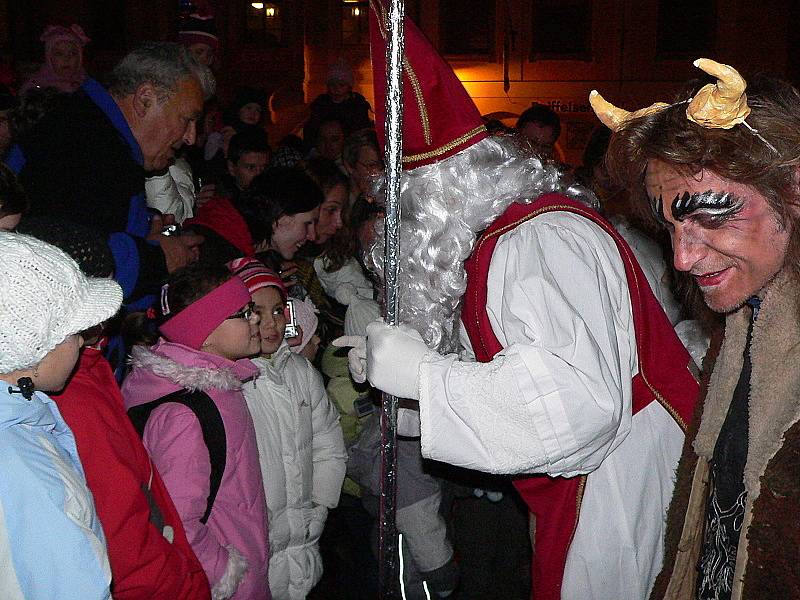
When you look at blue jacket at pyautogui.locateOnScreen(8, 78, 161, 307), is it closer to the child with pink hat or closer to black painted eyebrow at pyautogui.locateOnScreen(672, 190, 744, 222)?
the child with pink hat

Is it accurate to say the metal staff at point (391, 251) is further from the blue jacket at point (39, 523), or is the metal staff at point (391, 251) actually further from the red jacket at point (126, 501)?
the blue jacket at point (39, 523)

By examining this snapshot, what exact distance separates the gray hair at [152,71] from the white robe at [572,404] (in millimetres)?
→ 1838

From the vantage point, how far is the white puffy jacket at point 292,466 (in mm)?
3084

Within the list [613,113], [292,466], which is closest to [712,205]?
[613,113]

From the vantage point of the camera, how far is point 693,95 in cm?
182

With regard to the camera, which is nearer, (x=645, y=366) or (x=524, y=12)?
(x=645, y=366)

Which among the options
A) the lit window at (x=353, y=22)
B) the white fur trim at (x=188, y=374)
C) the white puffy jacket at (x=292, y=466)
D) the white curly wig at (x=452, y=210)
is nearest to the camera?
the white curly wig at (x=452, y=210)

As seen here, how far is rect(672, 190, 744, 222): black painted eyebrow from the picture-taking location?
1760 mm

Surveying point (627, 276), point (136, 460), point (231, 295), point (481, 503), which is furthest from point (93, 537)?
point (481, 503)

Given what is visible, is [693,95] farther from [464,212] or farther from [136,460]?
[136,460]

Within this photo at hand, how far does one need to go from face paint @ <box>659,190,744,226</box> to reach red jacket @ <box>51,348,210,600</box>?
60.7 inches

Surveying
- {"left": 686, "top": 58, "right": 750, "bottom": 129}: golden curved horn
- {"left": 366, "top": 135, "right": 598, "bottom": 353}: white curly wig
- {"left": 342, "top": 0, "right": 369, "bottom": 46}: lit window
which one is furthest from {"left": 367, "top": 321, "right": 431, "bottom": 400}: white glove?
{"left": 342, "top": 0, "right": 369, "bottom": 46}: lit window

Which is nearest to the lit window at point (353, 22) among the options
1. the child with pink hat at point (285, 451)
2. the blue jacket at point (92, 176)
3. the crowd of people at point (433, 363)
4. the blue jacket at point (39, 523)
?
the crowd of people at point (433, 363)

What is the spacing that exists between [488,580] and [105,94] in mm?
2889
